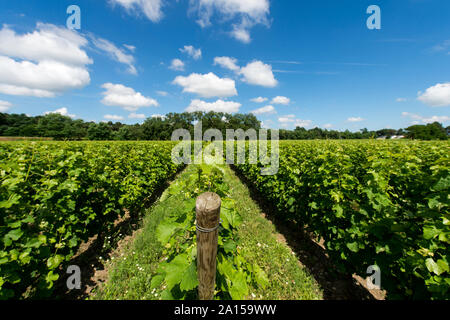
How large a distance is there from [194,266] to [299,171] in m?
3.98

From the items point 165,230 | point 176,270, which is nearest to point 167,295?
point 176,270

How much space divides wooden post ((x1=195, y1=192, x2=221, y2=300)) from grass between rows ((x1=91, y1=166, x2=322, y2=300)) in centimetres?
106

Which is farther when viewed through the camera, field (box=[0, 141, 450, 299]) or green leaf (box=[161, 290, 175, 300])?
field (box=[0, 141, 450, 299])

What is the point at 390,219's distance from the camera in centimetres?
218

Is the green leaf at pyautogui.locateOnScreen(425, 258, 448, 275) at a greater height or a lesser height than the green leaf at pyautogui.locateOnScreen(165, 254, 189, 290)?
lesser

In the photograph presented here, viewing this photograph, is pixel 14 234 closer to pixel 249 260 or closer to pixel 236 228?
pixel 236 228

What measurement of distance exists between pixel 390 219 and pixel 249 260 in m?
2.67

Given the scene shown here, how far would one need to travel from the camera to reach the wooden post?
3.78 feet

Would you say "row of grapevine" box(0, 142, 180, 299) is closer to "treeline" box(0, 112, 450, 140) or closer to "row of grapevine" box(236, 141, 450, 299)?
"row of grapevine" box(236, 141, 450, 299)

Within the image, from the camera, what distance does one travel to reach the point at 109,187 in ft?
14.0

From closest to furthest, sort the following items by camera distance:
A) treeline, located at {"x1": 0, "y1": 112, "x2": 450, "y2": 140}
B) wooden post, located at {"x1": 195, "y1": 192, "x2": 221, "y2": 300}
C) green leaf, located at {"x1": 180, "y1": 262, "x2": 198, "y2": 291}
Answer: wooden post, located at {"x1": 195, "y1": 192, "x2": 221, "y2": 300} < green leaf, located at {"x1": 180, "y1": 262, "x2": 198, "y2": 291} < treeline, located at {"x1": 0, "y1": 112, "x2": 450, "y2": 140}

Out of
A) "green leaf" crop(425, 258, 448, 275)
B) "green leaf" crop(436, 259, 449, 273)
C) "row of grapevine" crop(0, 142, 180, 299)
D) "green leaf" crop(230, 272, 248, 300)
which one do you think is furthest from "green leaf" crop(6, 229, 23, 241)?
"green leaf" crop(436, 259, 449, 273)

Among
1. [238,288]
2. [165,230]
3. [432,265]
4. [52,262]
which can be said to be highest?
[165,230]
